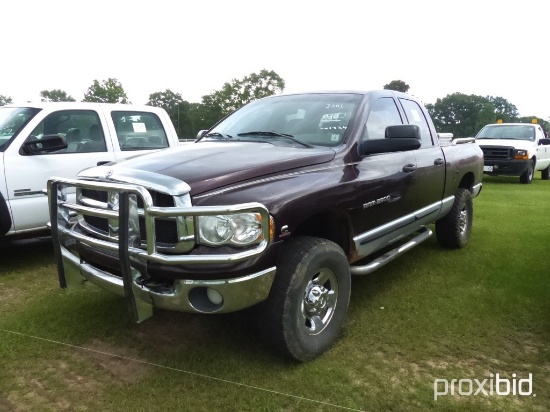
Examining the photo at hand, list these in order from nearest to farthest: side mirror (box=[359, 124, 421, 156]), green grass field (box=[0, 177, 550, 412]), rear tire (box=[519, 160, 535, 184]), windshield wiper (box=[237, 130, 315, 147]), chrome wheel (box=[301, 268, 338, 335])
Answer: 1. green grass field (box=[0, 177, 550, 412])
2. chrome wheel (box=[301, 268, 338, 335])
3. side mirror (box=[359, 124, 421, 156])
4. windshield wiper (box=[237, 130, 315, 147])
5. rear tire (box=[519, 160, 535, 184])

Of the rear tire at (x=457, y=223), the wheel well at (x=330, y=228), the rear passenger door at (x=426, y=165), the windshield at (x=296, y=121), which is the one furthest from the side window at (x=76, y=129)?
the rear tire at (x=457, y=223)

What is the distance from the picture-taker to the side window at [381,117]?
3.71 meters

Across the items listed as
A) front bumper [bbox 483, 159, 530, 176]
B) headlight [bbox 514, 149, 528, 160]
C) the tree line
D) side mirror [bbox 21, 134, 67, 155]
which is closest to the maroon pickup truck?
side mirror [bbox 21, 134, 67, 155]

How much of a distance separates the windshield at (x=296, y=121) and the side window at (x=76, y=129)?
6.25 ft

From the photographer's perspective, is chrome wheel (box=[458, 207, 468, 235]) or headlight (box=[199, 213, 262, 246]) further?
chrome wheel (box=[458, 207, 468, 235])

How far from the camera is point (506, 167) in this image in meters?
12.8

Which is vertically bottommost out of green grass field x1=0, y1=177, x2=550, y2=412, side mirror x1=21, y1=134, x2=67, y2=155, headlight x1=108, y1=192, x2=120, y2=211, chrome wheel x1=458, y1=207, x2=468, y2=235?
green grass field x1=0, y1=177, x2=550, y2=412

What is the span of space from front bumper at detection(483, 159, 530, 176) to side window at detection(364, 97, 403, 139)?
980 cm

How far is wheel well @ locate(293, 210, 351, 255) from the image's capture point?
10.1 ft

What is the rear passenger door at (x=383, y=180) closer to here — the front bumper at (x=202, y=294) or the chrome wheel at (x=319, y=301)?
the chrome wheel at (x=319, y=301)

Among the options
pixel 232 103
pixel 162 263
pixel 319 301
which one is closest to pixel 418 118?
pixel 319 301

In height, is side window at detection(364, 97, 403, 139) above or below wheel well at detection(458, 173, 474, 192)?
above

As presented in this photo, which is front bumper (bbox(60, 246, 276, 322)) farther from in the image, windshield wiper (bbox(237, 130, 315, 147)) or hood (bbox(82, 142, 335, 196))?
windshield wiper (bbox(237, 130, 315, 147))

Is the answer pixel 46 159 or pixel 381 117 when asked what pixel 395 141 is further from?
pixel 46 159
